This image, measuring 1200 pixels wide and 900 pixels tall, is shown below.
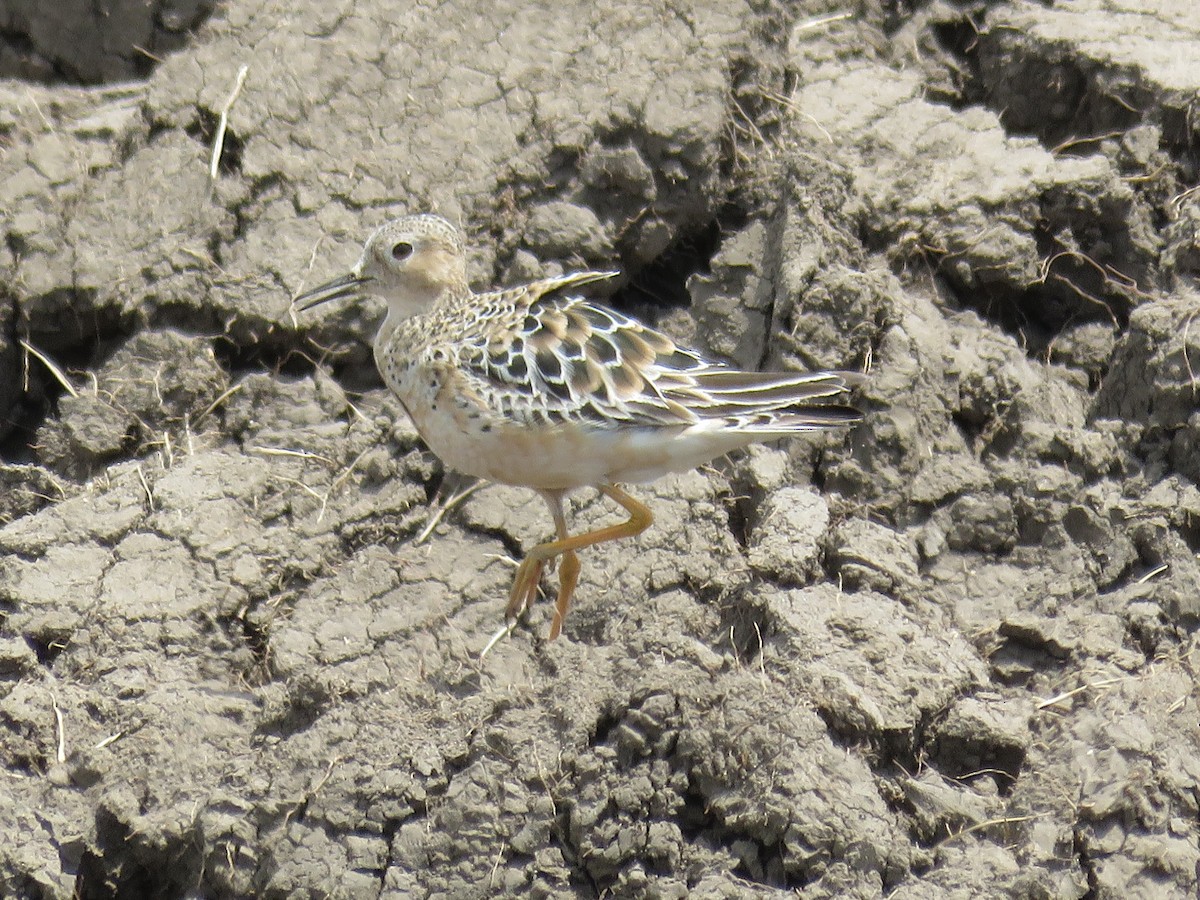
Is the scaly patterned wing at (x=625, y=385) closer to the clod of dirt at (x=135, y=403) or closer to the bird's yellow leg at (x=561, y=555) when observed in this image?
the bird's yellow leg at (x=561, y=555)

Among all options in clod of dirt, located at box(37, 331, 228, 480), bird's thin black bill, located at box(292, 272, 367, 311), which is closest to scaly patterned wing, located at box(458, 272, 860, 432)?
bird's thin black bill, located at box(292, 272, 367, 311)

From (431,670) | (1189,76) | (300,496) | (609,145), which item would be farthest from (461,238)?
(1189,76)

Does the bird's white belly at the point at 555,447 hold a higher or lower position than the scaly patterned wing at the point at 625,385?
lower

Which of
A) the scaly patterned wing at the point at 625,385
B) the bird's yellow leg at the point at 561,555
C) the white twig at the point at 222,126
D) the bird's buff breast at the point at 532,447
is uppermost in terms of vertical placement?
the white twig at the point at 222,126

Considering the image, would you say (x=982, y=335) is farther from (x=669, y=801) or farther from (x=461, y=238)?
(x=669, y=801)

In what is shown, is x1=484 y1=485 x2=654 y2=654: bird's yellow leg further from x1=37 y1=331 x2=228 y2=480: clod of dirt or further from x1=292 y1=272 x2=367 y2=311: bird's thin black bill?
x1=37 y1=331 x2=228 y2=480: clod of dirt

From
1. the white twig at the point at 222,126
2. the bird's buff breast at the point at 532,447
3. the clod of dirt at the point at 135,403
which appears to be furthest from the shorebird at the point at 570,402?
the white twig at the point at 222,126
